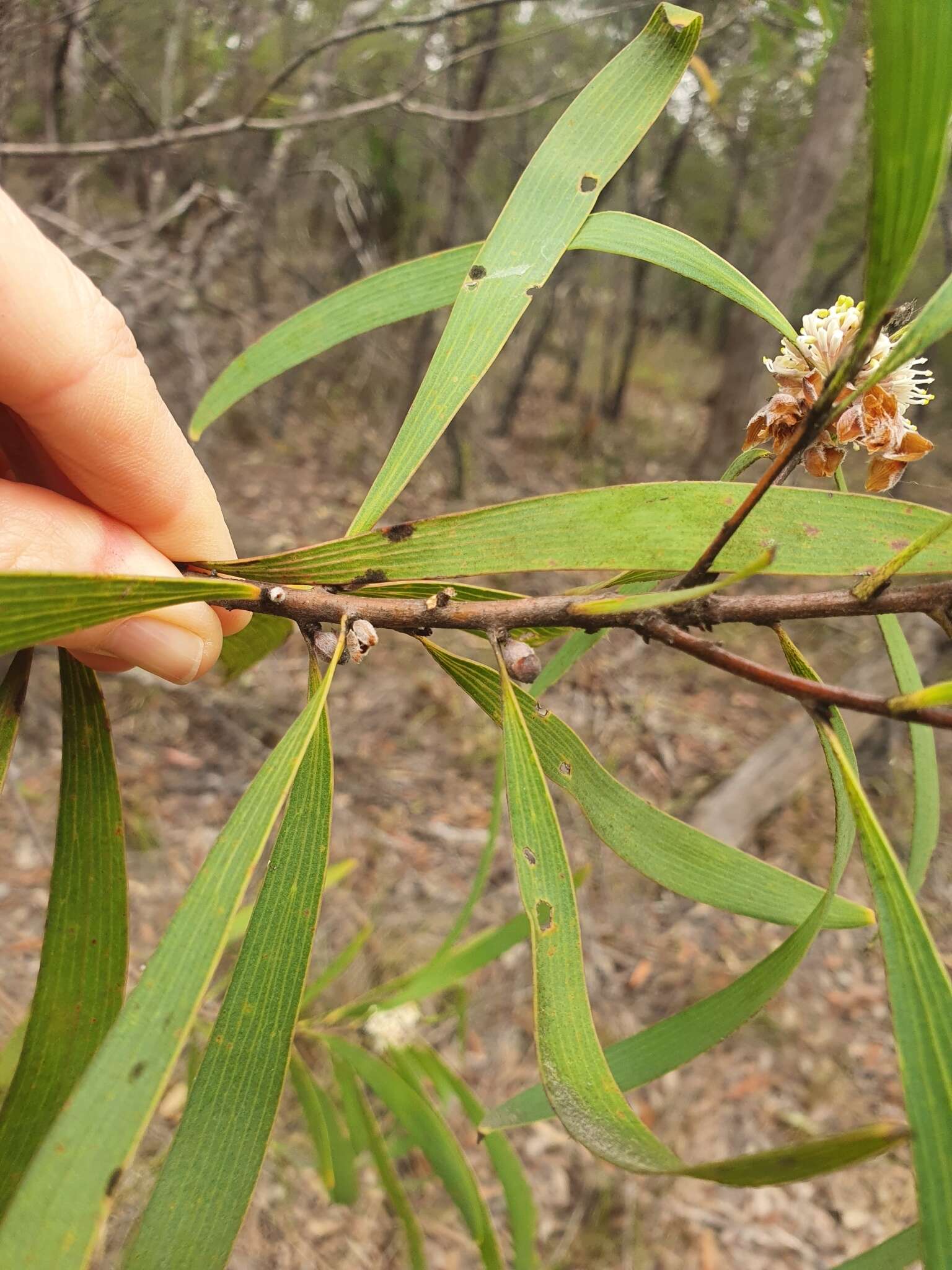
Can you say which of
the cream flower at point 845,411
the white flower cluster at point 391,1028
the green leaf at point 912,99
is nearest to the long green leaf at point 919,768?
the cream flower at point 845,411

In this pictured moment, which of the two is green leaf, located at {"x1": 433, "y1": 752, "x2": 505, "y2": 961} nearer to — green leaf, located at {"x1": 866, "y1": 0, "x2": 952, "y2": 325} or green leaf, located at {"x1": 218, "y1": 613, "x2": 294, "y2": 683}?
green leaf, located at {"x1": 218, "y1": 613, "x2": 294, "y2": 683}

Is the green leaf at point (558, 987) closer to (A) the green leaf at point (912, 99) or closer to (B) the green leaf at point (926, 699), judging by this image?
(B) the green leaf at point (926, 699)

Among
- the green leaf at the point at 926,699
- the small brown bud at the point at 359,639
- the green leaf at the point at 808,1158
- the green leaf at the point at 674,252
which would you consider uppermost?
the green leaf at the point at 674,252

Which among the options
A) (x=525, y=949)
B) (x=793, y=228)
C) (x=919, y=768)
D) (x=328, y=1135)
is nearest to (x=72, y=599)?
(x=919, y=768)

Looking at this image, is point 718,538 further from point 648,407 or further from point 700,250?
point 648,407

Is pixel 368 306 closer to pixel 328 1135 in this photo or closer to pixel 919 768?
pixel 919 768

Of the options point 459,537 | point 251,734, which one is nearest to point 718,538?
point 459,537

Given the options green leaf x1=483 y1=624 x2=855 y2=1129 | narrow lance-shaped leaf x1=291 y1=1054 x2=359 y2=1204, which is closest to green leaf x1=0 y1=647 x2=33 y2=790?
green leaf x1=483 y1=624 x2=855 y2=1129
